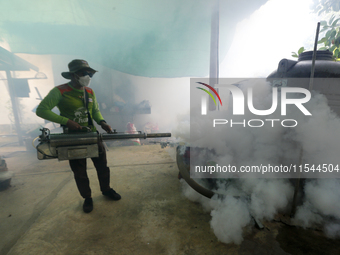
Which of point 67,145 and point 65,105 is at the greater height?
point 65,105

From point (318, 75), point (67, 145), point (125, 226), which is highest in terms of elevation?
point (318, 75)

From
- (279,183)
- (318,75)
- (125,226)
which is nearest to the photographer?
(125,226)

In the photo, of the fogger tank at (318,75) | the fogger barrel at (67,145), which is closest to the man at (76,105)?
the fogger barrel at (67,145)

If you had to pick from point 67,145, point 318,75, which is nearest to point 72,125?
point 67,145

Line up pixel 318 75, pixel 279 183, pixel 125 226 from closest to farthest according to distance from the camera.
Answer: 1. pixel 125 226
2. pixel 279 183
3. pixel 318 75

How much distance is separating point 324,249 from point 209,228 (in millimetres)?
1015

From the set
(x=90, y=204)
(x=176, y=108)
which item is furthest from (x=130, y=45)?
(x=90, y=204)

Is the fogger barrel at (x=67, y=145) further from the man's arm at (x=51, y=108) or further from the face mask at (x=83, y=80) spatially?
the face mask at (x=83, y=80)

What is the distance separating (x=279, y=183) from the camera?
184cm

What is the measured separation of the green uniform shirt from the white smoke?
1834 mm

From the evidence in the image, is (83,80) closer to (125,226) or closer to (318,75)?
(125,226)

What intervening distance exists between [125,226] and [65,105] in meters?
1.62

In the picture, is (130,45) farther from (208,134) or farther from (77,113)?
(208,134)

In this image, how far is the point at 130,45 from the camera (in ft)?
16.9
